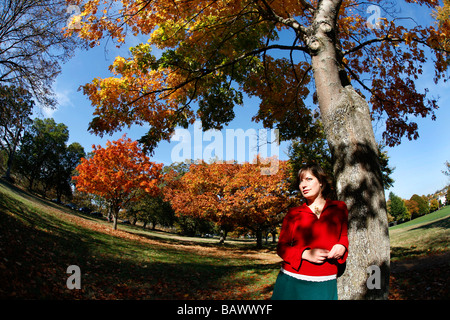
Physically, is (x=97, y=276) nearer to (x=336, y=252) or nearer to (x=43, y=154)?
(x=336, y=252)

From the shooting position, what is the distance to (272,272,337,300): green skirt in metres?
1.95

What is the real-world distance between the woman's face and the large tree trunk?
0.77 m

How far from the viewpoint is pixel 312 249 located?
1990 mm

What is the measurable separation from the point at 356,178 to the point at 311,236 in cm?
124

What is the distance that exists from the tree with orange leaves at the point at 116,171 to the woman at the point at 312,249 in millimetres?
18788

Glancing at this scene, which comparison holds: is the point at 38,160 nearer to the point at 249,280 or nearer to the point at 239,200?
the point at 239,200

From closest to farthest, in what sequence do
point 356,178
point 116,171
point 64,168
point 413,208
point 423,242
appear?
point 356,178, point 423,242, point 116,171, point 64,168, point 413,208

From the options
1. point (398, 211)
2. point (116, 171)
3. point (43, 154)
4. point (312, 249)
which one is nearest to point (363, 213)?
point (312, 249)

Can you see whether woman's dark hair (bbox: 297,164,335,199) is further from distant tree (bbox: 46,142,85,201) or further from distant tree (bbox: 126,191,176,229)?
distant tree (bbox: 46,142,85,201)

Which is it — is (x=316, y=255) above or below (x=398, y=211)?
above

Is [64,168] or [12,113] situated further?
[64,168]

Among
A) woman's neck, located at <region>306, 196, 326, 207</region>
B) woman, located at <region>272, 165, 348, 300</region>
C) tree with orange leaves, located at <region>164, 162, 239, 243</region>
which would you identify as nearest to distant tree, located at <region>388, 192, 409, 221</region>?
tree with orange leaves, located at <region>164, 162, 239, 243</region>
